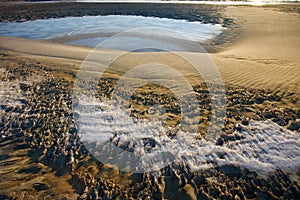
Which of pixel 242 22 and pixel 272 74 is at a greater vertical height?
pixel 242 22

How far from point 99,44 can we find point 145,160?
10101 millimetres

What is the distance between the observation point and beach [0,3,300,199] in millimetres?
3523

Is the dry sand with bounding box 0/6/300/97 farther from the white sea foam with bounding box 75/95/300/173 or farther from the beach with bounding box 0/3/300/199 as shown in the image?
the white sea foam with bounding box 75/95/300/173

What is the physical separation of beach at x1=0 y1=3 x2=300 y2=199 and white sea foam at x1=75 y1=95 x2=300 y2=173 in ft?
0.07

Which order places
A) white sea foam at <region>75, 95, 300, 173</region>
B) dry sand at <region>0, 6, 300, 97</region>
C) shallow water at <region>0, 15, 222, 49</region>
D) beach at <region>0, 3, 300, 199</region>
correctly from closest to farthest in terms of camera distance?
1. beach at <region>0, 3, 300, 199</region>
2. white sea foam at <region>75, 95, 300, 173</region>
3. dry sand at <region>0, 6, 300, 97</region>
4. shallow water at <region>0, 15, 222, 49</region>

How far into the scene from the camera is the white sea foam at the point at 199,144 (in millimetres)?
4000

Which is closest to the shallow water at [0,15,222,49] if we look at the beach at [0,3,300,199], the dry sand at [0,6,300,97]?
the dry sand at [0,6,300,97]

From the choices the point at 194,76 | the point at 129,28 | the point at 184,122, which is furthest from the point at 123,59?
the point at 129,28

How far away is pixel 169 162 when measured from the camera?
4.04 m

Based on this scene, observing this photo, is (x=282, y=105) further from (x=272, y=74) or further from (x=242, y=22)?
(x=242, y=22)

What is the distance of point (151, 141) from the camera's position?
15.1ft

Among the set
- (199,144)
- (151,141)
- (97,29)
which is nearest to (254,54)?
(199,144)

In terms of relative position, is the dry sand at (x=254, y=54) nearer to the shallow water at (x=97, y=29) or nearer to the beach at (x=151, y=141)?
the beach at (x=151, y=141)

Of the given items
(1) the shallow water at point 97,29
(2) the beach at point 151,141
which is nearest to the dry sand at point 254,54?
(2) the beach at point 151,141
